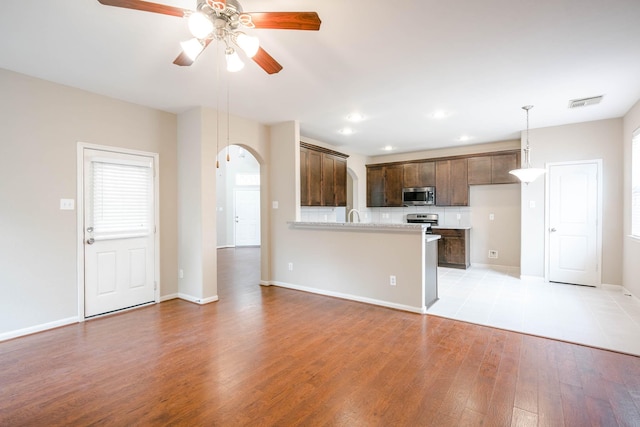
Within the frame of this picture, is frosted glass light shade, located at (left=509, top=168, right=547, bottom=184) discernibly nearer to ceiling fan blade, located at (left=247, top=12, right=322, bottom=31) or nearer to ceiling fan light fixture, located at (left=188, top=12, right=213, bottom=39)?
ceiling fan blade, located at (left=247, top=12, right=322, bottom=31)

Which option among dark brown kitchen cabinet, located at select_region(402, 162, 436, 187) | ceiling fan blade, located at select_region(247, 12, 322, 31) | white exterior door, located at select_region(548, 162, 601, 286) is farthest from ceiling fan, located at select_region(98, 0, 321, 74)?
dark brown kitchen cabinet, located at select_region(402, 162, 436, 187)

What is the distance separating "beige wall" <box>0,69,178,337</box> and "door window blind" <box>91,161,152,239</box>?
0.25 m

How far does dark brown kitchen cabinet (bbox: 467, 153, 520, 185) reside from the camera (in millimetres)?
5832

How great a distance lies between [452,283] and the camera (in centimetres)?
503

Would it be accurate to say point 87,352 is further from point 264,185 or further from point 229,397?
point 264,185

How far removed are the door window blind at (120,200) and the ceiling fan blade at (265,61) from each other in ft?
8.73

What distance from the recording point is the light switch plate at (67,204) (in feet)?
10.9

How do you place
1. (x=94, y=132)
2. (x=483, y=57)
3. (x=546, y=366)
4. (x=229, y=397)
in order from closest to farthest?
(x=229, y=397) → (x=546, y=366) → (x=483, y=57) → (x=94, y=132)

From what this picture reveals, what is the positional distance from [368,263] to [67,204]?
3.65 metres

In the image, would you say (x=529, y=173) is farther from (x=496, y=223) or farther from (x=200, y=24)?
(x=200, y=24)

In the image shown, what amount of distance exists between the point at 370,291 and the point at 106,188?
361 cm

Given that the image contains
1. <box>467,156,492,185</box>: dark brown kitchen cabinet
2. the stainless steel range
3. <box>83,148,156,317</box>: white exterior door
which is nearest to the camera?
<box>83,148,156,317</box>: white exterior door

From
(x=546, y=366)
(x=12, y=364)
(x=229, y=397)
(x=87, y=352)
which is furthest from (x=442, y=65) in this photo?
(x=12, y=364)

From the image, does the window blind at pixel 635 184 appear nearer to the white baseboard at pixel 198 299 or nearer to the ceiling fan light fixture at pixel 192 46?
the ceiling fan light fixture at pixel 192 46
